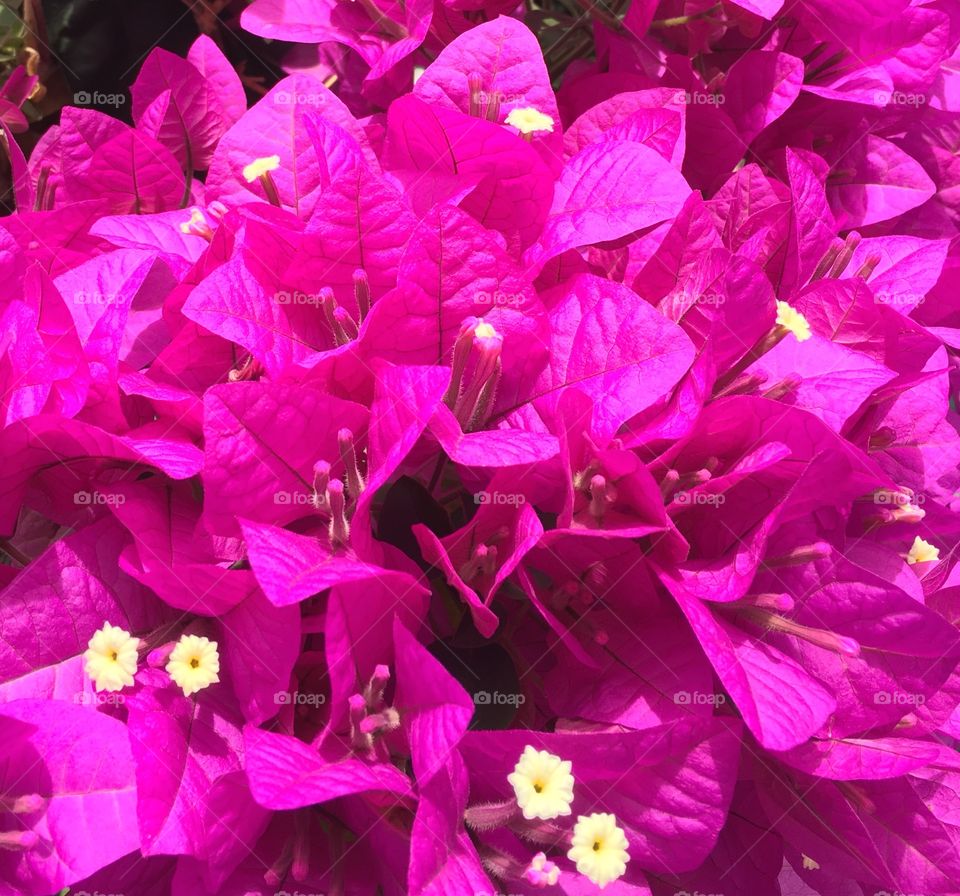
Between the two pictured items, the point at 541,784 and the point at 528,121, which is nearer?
the point at 541,784

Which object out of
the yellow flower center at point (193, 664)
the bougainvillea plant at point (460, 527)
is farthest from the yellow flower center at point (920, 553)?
the yellow flower center at point (193, 664)

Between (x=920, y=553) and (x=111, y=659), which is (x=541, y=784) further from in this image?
(x=920, y=553)

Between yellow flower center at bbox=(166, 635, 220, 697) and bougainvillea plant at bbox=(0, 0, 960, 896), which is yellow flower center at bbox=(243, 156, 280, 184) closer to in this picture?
bougainvillea plant at bbox=(0, 0, 960, 896)

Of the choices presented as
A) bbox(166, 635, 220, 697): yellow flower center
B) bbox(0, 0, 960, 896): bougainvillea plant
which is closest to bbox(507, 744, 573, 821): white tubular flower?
bbox(0, 0, 960, 896): bougainvillea plant

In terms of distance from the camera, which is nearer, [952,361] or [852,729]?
[852,729]

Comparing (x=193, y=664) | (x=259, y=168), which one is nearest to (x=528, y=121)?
(x=259, y=168)

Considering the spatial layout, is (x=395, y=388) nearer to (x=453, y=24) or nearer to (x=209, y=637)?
(x=209, y=637)

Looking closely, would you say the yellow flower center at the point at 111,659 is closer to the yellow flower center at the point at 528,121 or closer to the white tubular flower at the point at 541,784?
the white tubular flower at the point at 541,784

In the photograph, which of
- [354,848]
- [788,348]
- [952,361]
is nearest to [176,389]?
[354,848]
